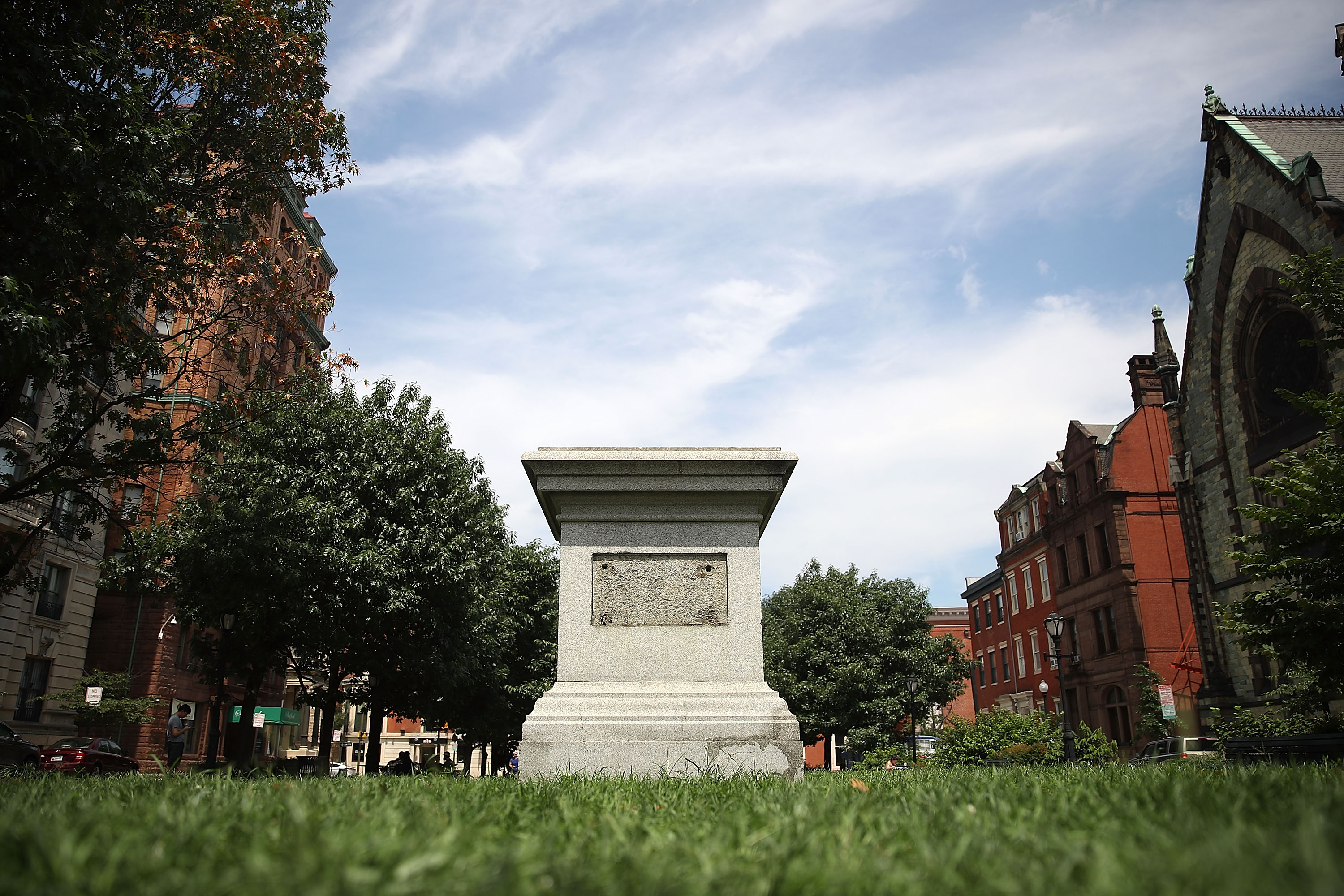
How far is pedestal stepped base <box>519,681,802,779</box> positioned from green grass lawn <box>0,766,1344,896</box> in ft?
8.26

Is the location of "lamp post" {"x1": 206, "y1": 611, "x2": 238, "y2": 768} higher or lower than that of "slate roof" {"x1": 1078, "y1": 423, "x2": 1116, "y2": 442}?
lower

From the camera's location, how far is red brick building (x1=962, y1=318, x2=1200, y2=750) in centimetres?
4047

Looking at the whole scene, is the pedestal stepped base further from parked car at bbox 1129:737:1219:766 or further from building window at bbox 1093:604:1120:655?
building window at bbox 1093:604:1120:655

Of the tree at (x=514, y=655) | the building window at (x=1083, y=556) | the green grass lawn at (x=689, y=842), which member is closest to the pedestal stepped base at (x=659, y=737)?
the green grass lawn at (x=689, y=842)

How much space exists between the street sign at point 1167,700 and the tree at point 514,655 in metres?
24.3

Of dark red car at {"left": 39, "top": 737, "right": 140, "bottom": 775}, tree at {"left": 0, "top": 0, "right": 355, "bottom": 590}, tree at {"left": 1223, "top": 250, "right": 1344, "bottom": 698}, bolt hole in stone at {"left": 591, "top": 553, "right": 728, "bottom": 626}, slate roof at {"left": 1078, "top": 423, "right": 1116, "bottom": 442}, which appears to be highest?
slate roof at {"left": 1078, "top": 423, "right": 1116, "bottom": 442}

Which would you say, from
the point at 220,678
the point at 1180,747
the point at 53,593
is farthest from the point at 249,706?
the point at 1180,747

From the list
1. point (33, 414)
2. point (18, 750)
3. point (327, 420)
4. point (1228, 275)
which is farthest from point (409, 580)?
point (1228, 275)

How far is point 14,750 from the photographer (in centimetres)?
2066

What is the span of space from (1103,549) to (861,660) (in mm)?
15713

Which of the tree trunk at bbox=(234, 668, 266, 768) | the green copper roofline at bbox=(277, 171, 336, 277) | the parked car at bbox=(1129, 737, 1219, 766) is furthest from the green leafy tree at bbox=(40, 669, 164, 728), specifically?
the parked car at bbox=(1129, 737, 1219, 766)

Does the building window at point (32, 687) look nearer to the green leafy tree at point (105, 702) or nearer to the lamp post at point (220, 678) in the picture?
the green leafy tree at point (105, 702)

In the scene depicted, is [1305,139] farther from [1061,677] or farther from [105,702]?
[105,702]

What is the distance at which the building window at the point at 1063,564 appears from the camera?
1901 inches
